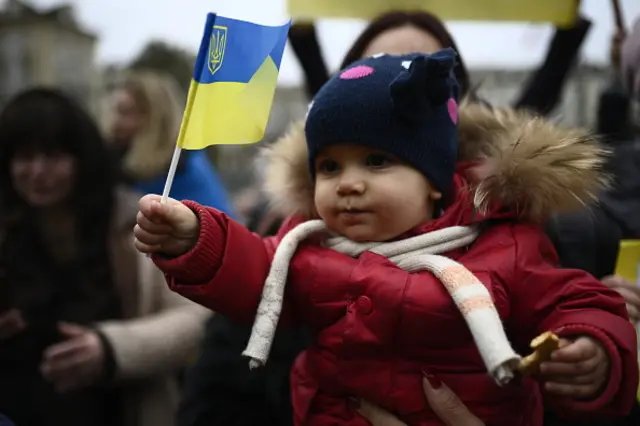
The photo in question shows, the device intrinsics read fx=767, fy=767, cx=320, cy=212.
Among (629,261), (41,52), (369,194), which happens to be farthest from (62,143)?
(41,52)

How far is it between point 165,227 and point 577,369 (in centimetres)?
59

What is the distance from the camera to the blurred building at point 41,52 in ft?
58.9

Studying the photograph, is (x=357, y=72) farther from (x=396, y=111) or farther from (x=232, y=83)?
(x=232, y=83)

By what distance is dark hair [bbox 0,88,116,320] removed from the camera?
2232 mm

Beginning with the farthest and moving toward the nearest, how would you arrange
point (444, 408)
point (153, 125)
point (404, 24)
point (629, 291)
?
point (153, 125)
point (404, 24)
point (629, 291)
point (444, 408)

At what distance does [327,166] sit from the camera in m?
1.28

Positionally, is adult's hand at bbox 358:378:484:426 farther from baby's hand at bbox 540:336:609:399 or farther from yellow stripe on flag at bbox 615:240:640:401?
yellow stripe on flag at bbox 615:240:640:401

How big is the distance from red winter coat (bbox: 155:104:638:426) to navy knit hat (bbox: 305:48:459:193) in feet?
0.34

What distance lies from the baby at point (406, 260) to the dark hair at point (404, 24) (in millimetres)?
370

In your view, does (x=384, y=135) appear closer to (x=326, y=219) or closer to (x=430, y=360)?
(x=326, y=219)

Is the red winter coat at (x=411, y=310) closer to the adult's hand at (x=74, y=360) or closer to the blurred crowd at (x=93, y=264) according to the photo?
the blurred crowd at (x=93, y=264)

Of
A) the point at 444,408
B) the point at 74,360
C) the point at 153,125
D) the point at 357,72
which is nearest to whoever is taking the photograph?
the point at 444,408

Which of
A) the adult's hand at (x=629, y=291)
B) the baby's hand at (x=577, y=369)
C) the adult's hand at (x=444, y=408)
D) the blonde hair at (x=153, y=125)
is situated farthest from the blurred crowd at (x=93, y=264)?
the blonde hair at (x=153, y=125)

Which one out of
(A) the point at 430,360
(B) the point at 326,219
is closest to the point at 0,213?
(B) the point at 326,219
